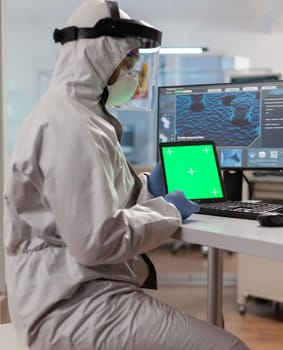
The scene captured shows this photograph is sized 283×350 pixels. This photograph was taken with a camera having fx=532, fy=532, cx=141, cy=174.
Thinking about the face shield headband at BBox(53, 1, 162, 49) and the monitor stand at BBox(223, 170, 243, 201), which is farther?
the monitor stand at BBox(223, 170, 243, 201)

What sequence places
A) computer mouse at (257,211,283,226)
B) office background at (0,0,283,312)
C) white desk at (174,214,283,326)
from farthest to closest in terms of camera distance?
office background at (0,0,283,312), computer mouse at (257,211,283,226), white desk at (174,214,283,326)

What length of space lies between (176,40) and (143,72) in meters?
4.40

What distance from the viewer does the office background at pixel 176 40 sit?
5.58 m

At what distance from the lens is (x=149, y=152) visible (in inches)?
241

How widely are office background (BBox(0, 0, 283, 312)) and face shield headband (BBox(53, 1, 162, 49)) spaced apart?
Answer: 4216 mm

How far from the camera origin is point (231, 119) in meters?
1.80

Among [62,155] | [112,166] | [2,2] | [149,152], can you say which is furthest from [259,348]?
[149,152]

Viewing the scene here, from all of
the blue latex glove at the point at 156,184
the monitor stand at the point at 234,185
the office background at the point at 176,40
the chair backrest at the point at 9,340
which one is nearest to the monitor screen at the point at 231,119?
the monitor stand at the point at 234,185

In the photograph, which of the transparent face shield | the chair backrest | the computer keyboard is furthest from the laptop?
the chair backrest

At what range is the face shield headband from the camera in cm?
129

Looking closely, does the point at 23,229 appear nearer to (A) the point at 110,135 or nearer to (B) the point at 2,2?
(A) the point at 110,135

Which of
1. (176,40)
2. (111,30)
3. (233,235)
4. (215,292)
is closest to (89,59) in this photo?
(111,30)

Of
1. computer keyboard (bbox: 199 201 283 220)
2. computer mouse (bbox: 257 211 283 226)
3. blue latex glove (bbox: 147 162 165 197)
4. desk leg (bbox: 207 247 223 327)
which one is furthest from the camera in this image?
desk leg (bbox: 207 247 223 327)

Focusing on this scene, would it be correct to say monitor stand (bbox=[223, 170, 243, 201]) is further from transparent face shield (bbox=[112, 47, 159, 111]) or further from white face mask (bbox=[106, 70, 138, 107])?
white face mask (bbox=[106, 70, 138, 107])
